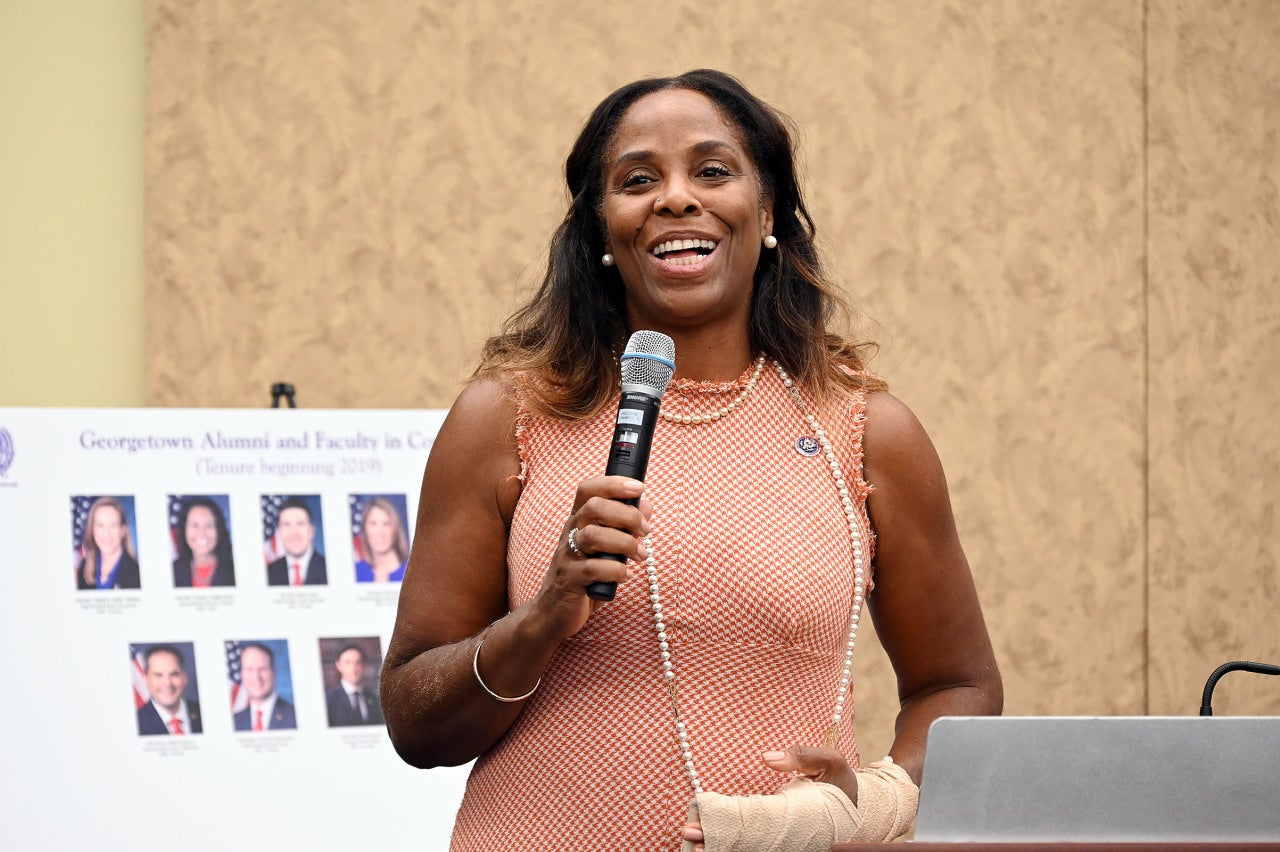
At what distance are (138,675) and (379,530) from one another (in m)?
0.54

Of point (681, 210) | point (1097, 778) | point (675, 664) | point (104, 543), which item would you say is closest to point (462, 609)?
point (675, 664)

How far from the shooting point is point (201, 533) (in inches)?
108

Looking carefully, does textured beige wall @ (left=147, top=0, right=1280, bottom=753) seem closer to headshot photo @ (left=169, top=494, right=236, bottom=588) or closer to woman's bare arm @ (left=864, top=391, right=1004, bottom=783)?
headshot photo @ (left=169, top=494, right=236, bottom=588)

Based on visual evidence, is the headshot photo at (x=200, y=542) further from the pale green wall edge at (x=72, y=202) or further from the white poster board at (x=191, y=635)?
the pale green wall edge at (x=72, y=202)

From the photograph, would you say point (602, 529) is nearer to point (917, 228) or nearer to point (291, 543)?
point (291, 543)

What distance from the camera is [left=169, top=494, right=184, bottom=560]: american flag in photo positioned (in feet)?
8.98

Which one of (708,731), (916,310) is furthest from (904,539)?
(916,310)

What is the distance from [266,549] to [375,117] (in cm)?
137

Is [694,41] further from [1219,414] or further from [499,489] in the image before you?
[499,489]

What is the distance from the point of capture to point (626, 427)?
50.4 inches

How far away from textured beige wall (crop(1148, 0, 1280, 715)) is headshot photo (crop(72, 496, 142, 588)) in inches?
113

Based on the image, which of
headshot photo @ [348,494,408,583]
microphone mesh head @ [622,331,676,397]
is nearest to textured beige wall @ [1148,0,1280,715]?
headshot photo @ [348,494,408,583]

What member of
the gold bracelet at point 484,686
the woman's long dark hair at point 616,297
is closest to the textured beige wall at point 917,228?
the woman's long dark hair at point 616,297

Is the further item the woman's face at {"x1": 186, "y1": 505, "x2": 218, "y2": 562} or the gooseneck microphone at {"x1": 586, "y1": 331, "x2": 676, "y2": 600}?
the woman's face at {"x1": 186, "y1": 505, "x2": 218, "y2": 562}
